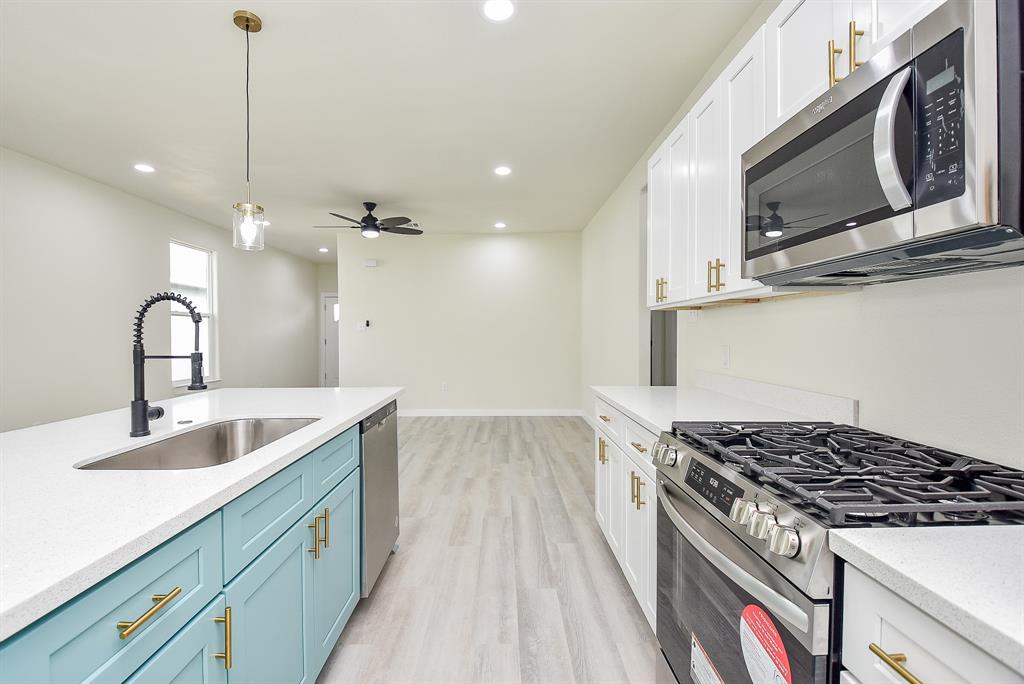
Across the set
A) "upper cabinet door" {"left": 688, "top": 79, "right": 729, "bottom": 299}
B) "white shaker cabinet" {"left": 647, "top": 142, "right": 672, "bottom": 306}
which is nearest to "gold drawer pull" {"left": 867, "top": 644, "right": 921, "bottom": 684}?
"upper cabinet door" {"left": 688, "top": 79, "right": 729, "bottom": 299}

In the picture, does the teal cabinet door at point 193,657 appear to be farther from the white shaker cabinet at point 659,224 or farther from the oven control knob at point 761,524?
the white shaker cabinet at point 659,224

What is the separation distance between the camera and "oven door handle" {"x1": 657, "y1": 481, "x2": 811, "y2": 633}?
788 mm

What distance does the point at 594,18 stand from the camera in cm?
216

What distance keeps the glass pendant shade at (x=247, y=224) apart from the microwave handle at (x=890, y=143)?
7.91ft

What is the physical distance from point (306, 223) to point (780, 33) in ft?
19.5

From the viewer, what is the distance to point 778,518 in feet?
2.75

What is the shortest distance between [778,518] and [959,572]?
0.84 feet

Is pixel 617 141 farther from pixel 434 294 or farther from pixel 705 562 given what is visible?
pixel 434 294

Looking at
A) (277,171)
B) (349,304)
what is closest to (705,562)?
(277,171)

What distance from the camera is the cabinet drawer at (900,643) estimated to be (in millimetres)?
530

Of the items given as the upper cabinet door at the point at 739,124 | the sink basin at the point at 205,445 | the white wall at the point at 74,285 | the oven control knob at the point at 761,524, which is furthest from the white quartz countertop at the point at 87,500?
the white wall at the point at 74,285

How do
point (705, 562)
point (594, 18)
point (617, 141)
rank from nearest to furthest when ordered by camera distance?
point (705, 562) < point (594, 18) < point (617, 141)

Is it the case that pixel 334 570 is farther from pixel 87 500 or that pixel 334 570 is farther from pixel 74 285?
pixel 74 285

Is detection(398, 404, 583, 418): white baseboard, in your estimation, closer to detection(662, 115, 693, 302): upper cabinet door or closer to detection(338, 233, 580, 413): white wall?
detection(338, 233, 580, 413): white wall
